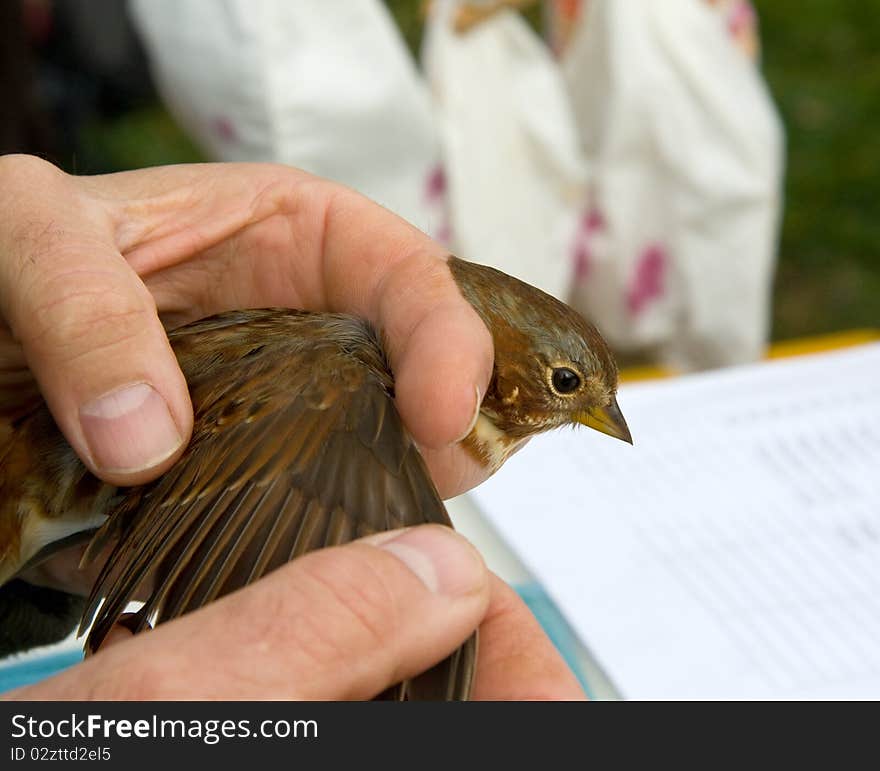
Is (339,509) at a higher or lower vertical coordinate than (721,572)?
higher

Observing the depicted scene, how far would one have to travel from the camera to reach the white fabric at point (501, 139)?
2799 mm

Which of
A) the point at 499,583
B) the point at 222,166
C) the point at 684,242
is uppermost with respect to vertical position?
the point at 222,166

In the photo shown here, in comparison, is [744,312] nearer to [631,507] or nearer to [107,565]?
[631,507]

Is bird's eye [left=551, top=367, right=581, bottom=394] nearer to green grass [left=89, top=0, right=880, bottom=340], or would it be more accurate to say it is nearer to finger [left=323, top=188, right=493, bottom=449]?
finger [left=323, top=188, right=493, bottom=449]

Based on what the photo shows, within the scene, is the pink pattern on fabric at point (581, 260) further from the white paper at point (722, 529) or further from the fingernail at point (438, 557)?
the fingernail at point (438, 557)

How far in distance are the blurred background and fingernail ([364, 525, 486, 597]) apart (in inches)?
102

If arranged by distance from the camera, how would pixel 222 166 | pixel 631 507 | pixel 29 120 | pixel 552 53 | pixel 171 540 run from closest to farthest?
pixel 171 540
pixel 222 166
pixel 631 507
pixel 552 53
pixel 29 120

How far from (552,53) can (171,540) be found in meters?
2.35

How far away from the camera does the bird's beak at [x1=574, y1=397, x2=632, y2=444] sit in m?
1.63

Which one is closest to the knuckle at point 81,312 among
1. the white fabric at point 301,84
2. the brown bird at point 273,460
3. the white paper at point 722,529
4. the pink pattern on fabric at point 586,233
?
the brown bird at point 273,460

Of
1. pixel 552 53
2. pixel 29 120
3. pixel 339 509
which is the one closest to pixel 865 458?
pixel 339 509

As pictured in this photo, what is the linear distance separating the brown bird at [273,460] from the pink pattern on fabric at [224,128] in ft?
3.94

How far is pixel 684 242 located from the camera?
2.99m

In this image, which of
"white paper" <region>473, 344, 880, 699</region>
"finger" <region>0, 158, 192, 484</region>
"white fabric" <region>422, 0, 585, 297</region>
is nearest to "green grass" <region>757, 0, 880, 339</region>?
"white fabric" <region>422, 0, 585, 297</region>
